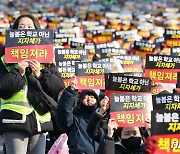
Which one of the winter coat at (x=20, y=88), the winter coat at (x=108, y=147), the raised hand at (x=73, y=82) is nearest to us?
the winter coat at (x=108, y=147)

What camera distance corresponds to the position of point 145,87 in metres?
7.56

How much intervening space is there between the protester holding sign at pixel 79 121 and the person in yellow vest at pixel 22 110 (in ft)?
2.04

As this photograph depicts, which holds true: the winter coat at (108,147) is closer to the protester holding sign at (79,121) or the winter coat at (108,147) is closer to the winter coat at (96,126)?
the winter coat at (96,126)

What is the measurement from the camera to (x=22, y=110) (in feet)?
23.7

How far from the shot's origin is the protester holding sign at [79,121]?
7984 millimetres

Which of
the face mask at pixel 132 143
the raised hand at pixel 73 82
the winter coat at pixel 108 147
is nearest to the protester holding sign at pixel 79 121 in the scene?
the raised hand at pixel 73 82

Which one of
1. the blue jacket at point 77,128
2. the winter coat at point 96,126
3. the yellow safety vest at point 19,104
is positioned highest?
the yellow safety vest at point 19,104

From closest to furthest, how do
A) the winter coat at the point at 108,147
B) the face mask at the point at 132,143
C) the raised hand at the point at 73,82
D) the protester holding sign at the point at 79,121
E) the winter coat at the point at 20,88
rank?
the winter coat at the point at 108,147
the face mask at the point at 132,143
the winter coat at the point at 20,88
the raised hand at the point at 73,82
the protester holding sign at the point at 79,121

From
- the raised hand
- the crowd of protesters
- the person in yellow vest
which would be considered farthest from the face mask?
the raised hand

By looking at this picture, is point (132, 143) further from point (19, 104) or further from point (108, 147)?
point (19, 104)

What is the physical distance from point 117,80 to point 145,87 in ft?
0.88

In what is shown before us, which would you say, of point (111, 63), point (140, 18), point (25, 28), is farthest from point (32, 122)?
point (140, 18)

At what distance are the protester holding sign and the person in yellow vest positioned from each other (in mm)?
623

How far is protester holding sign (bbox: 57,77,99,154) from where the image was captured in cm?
798
